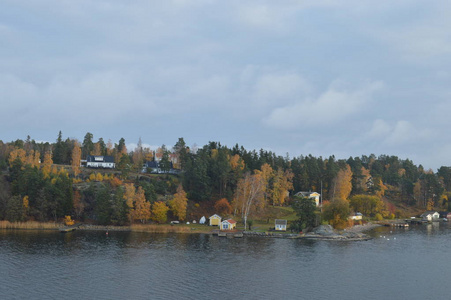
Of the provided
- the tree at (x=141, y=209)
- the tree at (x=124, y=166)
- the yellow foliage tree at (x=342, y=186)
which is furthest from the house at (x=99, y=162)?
the yellow foliage tree at (x=342, y=186)

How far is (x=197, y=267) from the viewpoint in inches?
2511

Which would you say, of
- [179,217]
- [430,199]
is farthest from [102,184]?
[430,199]

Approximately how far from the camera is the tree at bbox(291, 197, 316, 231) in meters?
102

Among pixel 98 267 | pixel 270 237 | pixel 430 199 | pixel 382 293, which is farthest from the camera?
pixel 430 199

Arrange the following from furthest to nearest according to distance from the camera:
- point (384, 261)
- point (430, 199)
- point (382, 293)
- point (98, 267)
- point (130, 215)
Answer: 1. point (430, 199)
2. point (130, 215)
3. point (384, 261)
4. point (98, 267)
5. point (382, 293)

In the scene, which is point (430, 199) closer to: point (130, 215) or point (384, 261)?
point (384, 261)

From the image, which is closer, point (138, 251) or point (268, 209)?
point (138, 251)

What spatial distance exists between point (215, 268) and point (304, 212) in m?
45.5

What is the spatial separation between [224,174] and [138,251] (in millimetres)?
60303

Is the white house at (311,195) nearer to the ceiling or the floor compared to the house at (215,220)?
nearer to the ceiling

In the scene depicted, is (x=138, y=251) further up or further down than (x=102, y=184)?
further down

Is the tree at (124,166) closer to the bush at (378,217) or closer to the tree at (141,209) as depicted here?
the tree at (141,209)

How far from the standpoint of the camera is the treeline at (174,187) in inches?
4377

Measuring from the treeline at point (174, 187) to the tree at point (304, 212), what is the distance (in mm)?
11480
